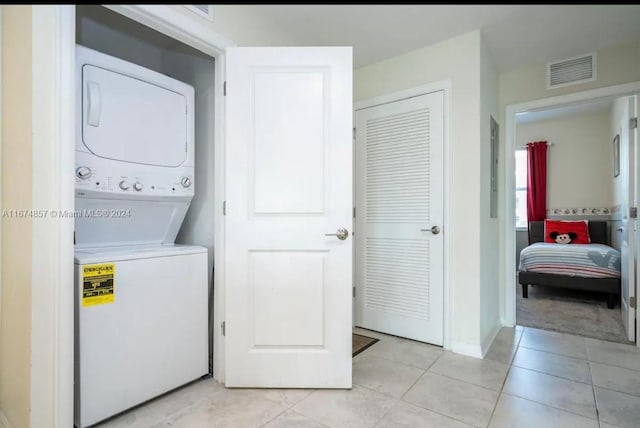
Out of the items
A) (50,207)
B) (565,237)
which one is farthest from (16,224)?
(565,237)

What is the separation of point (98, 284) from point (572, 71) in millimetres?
3678

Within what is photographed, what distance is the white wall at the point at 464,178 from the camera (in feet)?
8.03

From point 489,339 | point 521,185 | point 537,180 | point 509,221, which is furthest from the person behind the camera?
point 521,185

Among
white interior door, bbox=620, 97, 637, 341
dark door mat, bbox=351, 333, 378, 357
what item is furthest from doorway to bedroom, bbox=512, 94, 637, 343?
dark door mat, bbox=351, 333, 378, 357

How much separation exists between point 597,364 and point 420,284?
49.0 inches

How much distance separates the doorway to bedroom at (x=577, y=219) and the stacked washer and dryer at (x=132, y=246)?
9.24 ft

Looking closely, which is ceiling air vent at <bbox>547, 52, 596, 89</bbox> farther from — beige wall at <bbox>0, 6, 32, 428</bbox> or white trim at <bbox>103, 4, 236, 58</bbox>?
beige wall at <bbox>0, 6, 32, 428</bbox>

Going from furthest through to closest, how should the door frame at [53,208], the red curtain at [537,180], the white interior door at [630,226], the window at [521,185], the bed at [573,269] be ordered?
the window at [521,185] → the red curtain at [537,180] → the bed at [573,269] → the white interior door at [630,226] → the door frame at [53,208]

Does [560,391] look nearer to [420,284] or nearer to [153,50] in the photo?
[420,284]

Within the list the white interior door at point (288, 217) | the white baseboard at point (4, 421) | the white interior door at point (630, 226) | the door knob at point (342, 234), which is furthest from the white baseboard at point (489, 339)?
the white baseboard at point (4, 421)

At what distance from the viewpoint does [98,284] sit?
63.4 inches

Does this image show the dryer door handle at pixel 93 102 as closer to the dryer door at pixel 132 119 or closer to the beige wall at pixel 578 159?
the dryer door at pixel 132 119

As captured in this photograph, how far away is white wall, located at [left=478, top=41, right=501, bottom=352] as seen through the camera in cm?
250

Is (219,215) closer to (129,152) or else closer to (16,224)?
(129,152)
